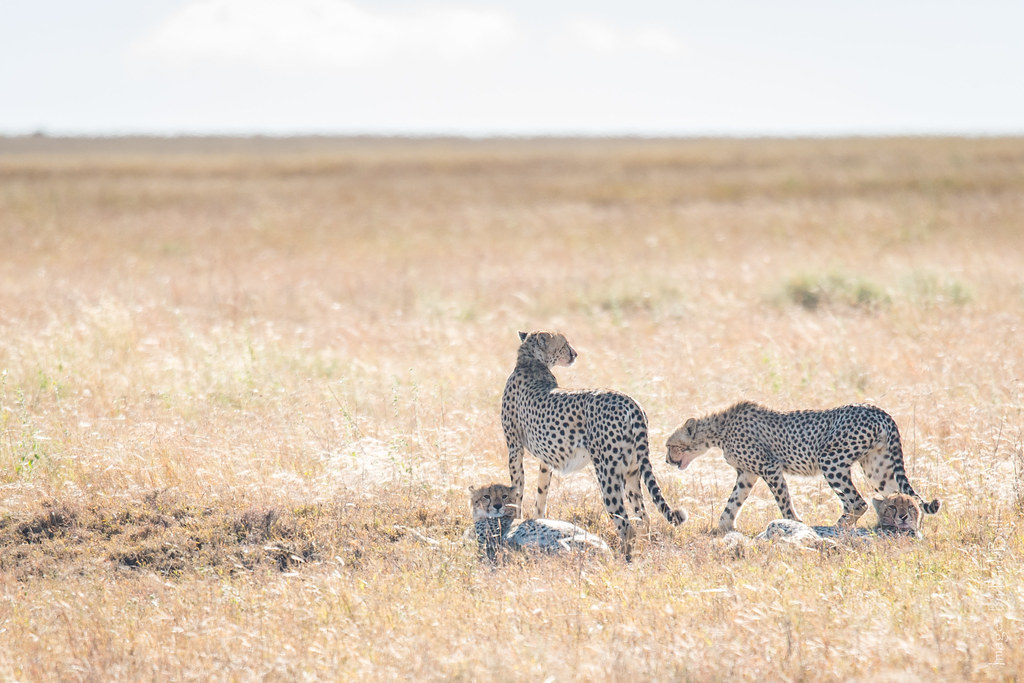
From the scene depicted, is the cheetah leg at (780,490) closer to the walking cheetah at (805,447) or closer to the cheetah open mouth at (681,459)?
the walking cheetah at (805,447)

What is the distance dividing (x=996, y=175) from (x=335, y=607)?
3507 cm

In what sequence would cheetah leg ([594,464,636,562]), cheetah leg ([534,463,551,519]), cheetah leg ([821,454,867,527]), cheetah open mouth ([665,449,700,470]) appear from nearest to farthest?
cheetah leg ([594,464,636,562])
cheetah leg ([821,454,867,527])
cheetah leg ([534,463,551,519])
cheetah open mouth ([665,449,700,470])

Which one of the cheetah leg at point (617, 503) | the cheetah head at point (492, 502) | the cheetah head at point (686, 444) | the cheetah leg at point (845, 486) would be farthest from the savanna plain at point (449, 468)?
the cheetah leg at point (845, 486)

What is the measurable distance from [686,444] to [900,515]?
155 cm

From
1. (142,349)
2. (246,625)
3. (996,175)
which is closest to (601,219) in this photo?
(996,175)

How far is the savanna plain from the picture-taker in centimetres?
482

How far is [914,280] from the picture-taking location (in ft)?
52.2

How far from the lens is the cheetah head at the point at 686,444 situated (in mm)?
7164

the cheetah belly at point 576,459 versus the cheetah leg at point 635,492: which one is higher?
the cheetah belly at point 576,459

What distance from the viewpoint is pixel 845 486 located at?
21.3ft

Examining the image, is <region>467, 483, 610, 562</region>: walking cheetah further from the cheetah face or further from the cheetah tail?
the cheetah face

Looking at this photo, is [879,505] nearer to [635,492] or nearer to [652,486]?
[652,486]

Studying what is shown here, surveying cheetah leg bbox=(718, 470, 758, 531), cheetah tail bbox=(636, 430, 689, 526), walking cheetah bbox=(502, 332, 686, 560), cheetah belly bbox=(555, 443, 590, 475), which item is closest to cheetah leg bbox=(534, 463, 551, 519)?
walking cheetah bbox=(502, 332, 686, 560)

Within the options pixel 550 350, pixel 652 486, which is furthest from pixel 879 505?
pixel 550 350
